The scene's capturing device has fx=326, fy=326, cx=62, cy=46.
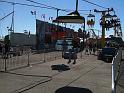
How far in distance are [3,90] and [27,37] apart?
49.6 m

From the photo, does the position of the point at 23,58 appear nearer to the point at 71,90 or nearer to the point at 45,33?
the point at 71,90

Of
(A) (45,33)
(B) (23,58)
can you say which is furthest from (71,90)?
(A) (45,33)

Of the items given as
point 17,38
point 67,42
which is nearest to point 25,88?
point 67,42

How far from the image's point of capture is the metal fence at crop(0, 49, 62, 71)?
69.9 feet

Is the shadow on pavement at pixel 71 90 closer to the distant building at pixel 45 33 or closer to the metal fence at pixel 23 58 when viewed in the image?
the metal fence at pixel 23 58

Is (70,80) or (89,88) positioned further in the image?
(70,80)

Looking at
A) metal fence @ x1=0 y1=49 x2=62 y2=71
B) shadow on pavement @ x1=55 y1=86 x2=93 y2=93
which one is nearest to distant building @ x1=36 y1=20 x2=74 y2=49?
metal fence @ x1=0 y1=49 x2=62 y2=71

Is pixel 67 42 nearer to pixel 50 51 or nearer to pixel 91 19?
pixel 50 51

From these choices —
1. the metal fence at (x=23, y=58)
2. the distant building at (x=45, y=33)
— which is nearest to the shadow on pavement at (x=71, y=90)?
the metal fence at (x=23, y=58)

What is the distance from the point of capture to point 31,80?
50.6 feet

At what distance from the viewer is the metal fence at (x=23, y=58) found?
21297mm

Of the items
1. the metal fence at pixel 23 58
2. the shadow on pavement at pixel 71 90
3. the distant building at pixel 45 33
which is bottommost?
the shadow on pavement at pixel 71 90

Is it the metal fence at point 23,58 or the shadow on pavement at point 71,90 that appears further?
the metal fence at point 23,58

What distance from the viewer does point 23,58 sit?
82.4 feet
